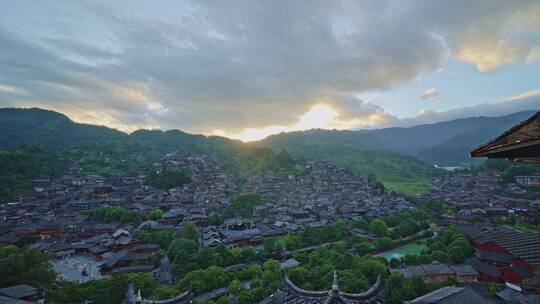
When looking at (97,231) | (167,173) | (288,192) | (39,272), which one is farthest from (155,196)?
(39,272)

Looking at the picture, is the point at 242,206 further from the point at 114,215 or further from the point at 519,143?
the point at 519,143

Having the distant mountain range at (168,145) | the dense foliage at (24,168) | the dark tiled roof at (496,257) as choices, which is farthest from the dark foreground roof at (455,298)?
the distant mountain range at (168,145)

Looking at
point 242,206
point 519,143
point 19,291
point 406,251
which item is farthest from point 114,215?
point 519,143

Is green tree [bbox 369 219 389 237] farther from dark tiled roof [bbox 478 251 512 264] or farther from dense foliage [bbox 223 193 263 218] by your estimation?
dense foliage [bbox 223 193 263 218]

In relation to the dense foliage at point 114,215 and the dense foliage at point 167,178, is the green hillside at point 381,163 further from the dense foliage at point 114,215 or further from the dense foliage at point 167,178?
the dense foliage at point 114,215

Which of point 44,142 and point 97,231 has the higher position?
point 44,142

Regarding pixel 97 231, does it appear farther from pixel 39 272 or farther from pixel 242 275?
pixel 242 275

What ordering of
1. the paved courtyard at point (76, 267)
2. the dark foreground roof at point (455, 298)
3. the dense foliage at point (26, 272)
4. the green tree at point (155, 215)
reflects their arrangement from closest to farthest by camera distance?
the dark foreground roof at point (455, 298) → the dense foliage at point (26, 272) → the paved courtyard at point (76, 267) → the green tree at point (155, 215)
